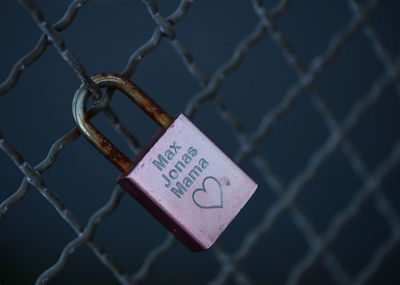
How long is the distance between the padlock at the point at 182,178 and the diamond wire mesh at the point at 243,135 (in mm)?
109

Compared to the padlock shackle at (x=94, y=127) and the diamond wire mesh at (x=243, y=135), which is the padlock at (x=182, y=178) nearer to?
the padlock shackle at (x=94, y=127)

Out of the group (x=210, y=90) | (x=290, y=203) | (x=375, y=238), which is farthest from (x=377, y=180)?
(x=375, y=238)

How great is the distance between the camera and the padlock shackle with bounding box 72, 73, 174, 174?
516mm

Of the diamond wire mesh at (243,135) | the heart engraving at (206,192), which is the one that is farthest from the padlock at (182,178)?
the diamond wire mesh at (243,135)

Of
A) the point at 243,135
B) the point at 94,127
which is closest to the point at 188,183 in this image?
the point at 94,127

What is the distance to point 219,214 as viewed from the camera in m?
0.52

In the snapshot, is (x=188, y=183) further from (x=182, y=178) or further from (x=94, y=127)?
(x=94, y=127)

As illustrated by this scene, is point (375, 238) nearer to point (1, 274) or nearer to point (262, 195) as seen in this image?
point (262, 195)

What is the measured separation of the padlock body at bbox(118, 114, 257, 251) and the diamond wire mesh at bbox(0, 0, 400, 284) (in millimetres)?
141

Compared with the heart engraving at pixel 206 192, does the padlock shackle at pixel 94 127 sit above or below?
above

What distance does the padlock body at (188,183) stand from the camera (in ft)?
1.60

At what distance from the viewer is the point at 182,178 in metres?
0.50

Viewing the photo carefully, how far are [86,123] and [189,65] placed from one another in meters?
0.25

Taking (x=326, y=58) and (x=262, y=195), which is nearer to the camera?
(x=326, y=58)
